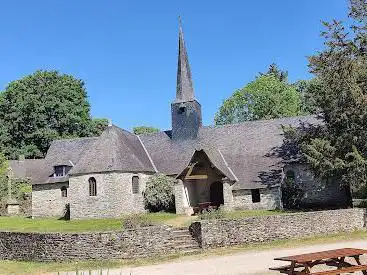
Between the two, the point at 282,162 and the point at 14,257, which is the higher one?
the point at 282,162

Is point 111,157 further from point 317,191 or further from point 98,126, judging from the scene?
point 98,126

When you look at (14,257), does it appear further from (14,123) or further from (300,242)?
(14,123)

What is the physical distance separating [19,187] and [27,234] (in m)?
31.2

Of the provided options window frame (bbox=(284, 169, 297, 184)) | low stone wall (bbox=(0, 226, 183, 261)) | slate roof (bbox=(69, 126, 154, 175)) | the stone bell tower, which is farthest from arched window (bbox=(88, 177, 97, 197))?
window frame (bbox=(284, 169, 297, 184))

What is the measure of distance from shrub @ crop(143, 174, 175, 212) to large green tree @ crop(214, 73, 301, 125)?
26.4 metres

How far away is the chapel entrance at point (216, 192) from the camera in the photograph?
3531 cm

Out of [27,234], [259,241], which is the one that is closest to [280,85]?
[259,241]

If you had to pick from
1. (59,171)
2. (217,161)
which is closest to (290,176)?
(217,161)

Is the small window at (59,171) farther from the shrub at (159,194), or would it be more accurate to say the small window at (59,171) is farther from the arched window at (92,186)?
the shrub at (159,194)

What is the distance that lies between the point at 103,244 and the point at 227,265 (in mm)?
5439

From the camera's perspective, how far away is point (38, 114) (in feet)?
196

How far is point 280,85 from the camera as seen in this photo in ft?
199

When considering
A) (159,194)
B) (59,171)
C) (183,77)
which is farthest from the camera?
(183,77)

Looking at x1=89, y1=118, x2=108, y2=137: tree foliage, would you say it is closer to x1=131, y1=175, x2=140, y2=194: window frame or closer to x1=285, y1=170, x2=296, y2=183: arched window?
x1=131, y1=175, x2=140, y2=194: window frame
